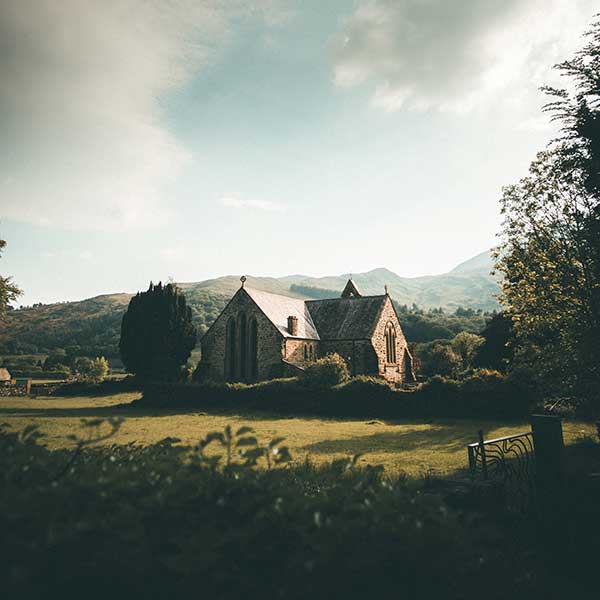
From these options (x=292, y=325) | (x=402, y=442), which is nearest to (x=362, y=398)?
(x=402, y=442)

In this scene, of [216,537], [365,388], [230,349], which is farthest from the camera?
[230,349]

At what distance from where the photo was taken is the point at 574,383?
16.0 m

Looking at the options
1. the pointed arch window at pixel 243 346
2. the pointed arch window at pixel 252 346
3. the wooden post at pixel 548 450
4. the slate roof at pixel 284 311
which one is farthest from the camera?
the pointed arch window at pixel 243 346

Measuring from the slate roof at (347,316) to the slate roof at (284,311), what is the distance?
40.5 inches

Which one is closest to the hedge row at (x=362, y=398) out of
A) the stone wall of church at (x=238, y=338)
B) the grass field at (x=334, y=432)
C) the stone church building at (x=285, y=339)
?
the grass field at (x=334, y=432)

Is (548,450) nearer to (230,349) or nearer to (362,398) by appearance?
(362,398)

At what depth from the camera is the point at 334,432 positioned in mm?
20516

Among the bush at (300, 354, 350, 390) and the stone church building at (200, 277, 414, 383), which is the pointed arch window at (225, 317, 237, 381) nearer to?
the stone church building at (200, 277, 414, 383)

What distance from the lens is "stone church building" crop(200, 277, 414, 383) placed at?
37.9 metres

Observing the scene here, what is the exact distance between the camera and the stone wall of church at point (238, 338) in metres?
37.7

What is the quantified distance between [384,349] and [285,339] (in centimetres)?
1098

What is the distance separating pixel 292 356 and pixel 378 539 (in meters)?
35.6

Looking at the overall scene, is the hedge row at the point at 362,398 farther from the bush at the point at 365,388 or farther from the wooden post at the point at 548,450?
the wooden post at the point at 548,450

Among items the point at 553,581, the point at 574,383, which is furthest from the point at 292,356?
the point at 553,581
